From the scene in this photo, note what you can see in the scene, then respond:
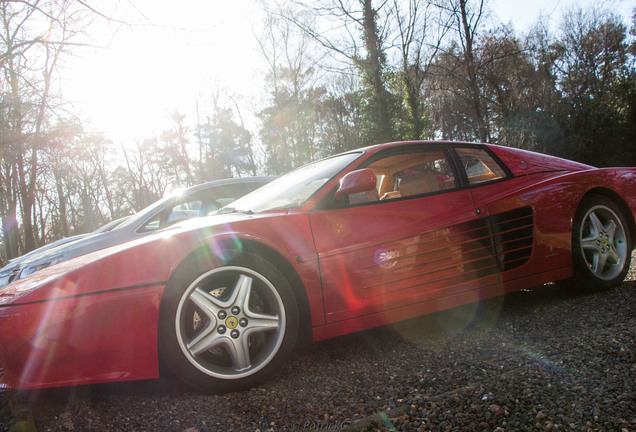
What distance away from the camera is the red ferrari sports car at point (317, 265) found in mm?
1869

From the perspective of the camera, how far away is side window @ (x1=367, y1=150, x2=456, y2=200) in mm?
2922

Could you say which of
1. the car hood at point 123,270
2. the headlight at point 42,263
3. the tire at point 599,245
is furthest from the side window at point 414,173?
the headlight at point 42,263

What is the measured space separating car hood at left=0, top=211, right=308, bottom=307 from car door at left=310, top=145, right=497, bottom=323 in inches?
20.2

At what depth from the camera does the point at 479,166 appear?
3.12 metres

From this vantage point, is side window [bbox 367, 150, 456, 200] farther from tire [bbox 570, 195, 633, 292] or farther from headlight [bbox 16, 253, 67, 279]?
headlight [bbox 16, 253, 67, 279]

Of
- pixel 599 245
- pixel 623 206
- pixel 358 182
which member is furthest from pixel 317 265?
pixel 623 206

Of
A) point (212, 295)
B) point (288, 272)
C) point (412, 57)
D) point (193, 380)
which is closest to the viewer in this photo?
point (193, 380)

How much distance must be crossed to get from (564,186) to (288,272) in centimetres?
230

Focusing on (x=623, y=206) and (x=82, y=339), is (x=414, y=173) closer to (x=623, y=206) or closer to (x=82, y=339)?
(x=623, y=206)

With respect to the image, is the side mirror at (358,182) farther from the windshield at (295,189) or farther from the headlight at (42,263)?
the headlight at (42,263)

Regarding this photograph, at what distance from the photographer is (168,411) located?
185cm

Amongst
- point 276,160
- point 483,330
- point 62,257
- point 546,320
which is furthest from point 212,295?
point 276,160

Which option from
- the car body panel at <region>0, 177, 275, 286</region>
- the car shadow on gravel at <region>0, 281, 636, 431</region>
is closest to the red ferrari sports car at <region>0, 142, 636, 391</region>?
the car shadow on gravel at <region>0, 281, 636, 431</region>

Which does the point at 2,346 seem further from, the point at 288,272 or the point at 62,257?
the point at 62,257
